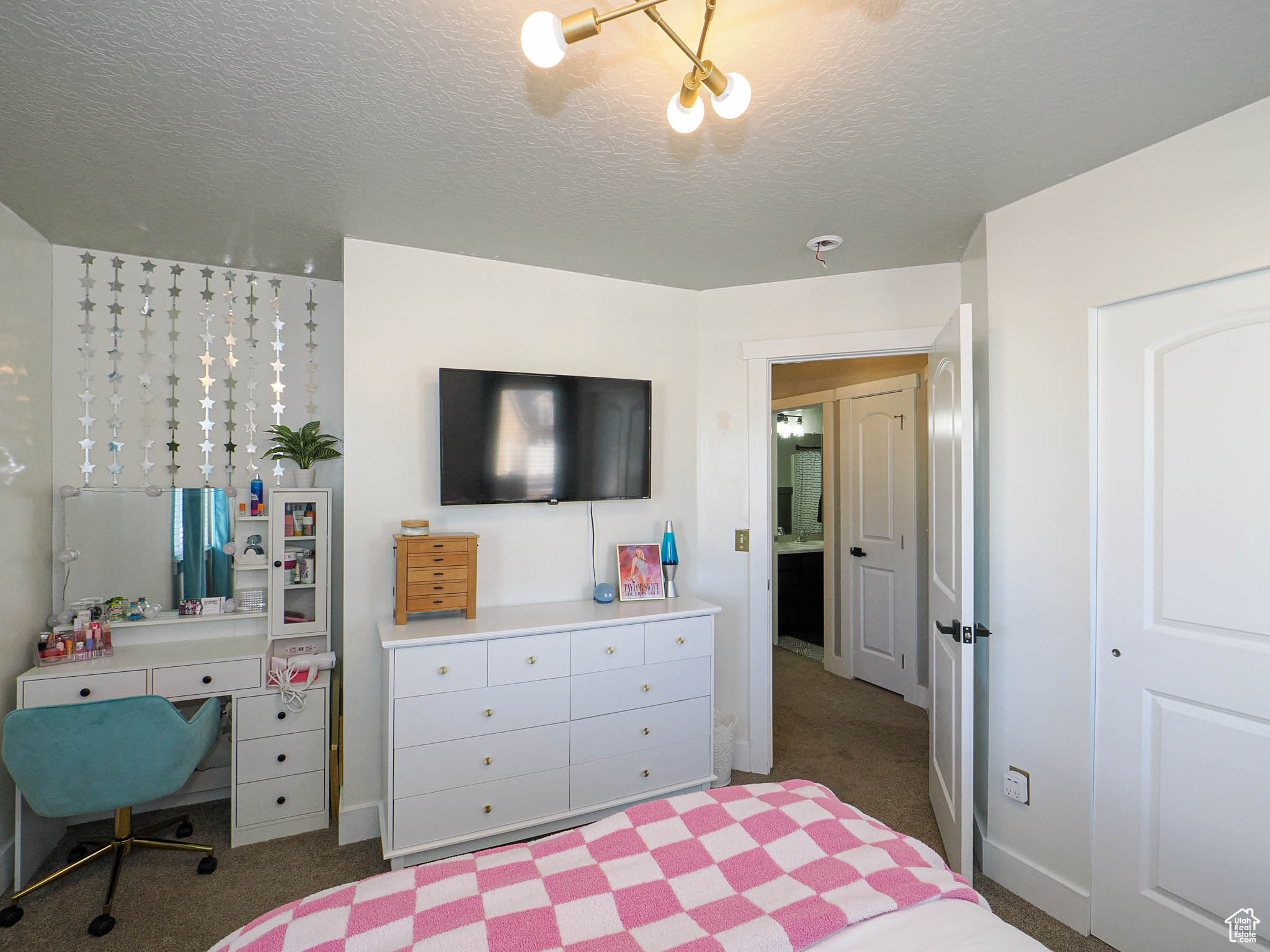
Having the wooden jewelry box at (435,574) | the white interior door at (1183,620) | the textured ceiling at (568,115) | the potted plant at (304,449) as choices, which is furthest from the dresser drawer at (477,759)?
the textured ceiling at (568,115)

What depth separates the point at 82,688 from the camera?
244 centimetres

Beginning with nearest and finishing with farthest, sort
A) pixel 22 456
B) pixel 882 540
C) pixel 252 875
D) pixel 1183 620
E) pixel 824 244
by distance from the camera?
pixel 1183 620
pixel 252 875
pixel 22 456
pixel 824 244
pixel 882 540

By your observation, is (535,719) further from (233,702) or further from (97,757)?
(97,757)

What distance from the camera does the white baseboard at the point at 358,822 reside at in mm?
2658

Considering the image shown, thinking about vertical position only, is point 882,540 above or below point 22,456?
below

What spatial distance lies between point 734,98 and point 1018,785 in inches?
95.8

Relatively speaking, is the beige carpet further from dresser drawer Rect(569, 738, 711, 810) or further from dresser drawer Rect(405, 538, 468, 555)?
dresser drawer Rect(405, 538, 468, 555)

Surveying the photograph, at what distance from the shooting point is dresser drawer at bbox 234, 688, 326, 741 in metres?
2.64

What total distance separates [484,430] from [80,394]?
5.76 ft

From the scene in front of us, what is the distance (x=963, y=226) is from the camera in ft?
8.46

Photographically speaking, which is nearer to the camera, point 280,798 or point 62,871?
point 62,871

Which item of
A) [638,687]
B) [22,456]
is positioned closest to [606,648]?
[638,687]

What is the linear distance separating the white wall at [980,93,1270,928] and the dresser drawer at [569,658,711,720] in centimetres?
118

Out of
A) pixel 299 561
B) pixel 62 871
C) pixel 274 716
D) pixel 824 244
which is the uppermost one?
pixel 824 244
